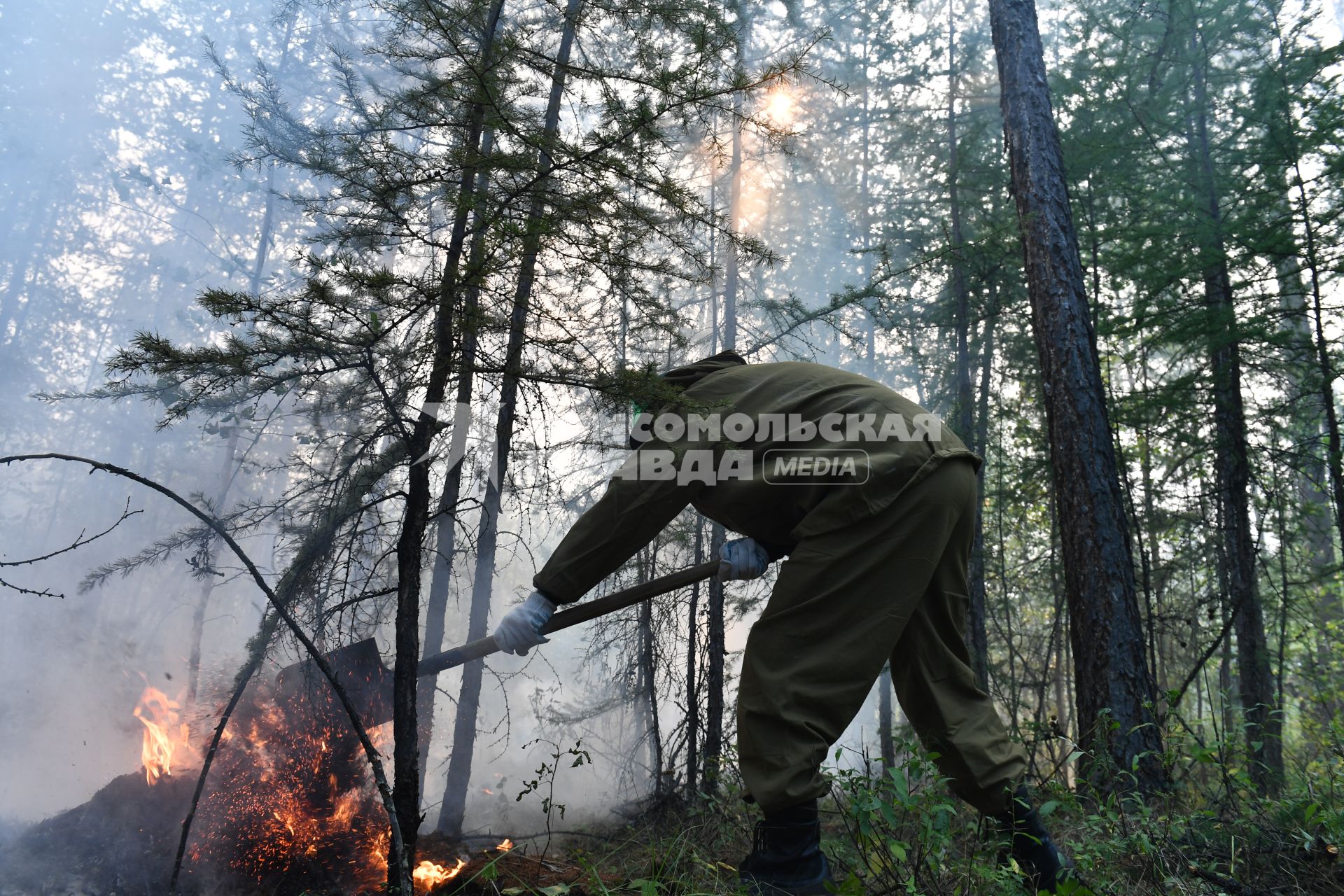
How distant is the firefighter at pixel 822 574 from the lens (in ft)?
6.94

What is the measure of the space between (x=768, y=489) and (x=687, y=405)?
0.47m

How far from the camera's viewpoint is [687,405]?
2.66 meters

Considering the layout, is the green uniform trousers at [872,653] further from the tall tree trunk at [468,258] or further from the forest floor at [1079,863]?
the tall tree trunk at [468,258]

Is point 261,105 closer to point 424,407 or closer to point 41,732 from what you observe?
point 424,407

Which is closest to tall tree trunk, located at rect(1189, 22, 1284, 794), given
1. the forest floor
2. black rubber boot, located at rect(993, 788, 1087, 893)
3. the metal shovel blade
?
the forest floor

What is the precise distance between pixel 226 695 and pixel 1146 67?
12.8 m

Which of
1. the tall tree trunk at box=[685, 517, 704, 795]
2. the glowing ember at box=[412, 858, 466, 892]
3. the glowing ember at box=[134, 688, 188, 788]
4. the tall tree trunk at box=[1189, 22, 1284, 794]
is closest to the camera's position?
the glowing ember at box=[412, 858, 466, 892]

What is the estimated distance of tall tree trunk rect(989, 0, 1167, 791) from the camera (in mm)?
3949

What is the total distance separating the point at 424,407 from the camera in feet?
10.5

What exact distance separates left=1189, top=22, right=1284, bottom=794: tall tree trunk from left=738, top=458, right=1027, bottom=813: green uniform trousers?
18.9 feet

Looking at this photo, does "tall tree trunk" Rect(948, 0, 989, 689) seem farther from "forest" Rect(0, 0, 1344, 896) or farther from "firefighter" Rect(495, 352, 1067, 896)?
"firefighter" Rect(495, 352, 1067, 896)

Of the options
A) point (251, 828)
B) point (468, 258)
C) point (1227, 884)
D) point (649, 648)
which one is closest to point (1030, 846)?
point (1227, 884)

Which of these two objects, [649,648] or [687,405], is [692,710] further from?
[687,405]

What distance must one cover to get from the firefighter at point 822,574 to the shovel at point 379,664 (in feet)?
0.71
